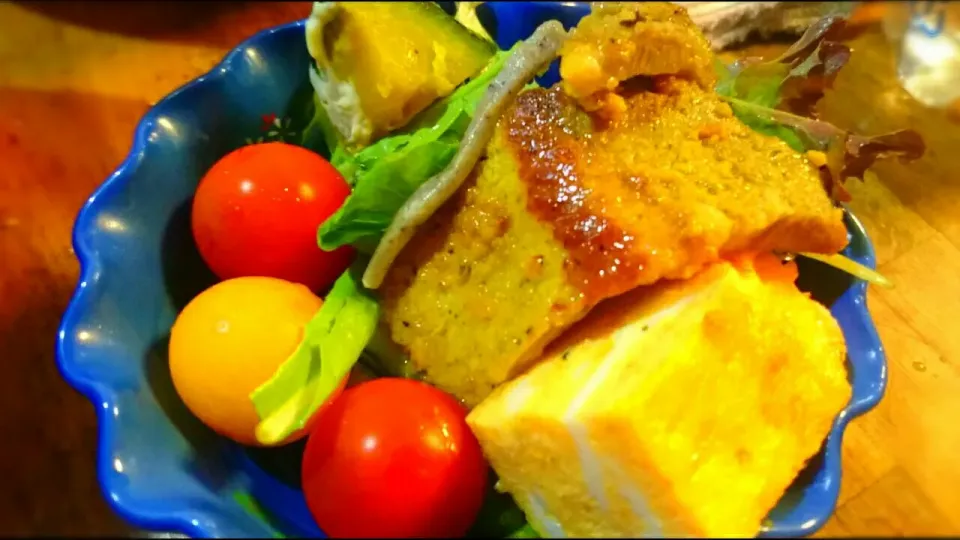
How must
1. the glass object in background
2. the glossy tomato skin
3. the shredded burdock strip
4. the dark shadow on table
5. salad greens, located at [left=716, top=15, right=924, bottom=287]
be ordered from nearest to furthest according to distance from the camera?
the glossy tomato skin → the shredded burdock strip → salad greens, located at [left=716, top=15, right=924, bottom=287] → the glass object in background → the dark shadow on table

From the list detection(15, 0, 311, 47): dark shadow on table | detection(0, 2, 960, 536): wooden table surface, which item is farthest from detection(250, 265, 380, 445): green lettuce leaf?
detection(15, 0, 311, 47): dark shadow on table

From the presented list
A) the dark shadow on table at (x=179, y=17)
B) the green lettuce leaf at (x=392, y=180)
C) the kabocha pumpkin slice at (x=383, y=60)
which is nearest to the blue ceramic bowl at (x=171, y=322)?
the kabocha pumpkin slice at (x=383, y=60)

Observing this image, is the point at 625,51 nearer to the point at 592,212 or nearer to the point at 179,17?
the point at 592,212

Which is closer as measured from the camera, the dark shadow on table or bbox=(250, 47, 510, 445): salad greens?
bbox=(250, 47, 510, 445): salad greens

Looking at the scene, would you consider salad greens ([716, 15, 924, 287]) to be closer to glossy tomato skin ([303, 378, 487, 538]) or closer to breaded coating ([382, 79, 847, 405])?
breaded coating ([382, 79, 847, 405])

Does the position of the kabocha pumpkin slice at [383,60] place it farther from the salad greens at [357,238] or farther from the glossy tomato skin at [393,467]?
the glossy tomato skin at [393,467]

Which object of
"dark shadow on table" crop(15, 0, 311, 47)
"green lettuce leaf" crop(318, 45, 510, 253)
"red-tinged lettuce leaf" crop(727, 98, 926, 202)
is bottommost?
"red-tinged lettuce leaf" crop(727, 98, 926, 202)

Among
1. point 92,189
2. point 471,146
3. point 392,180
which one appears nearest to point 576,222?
point 471,146
